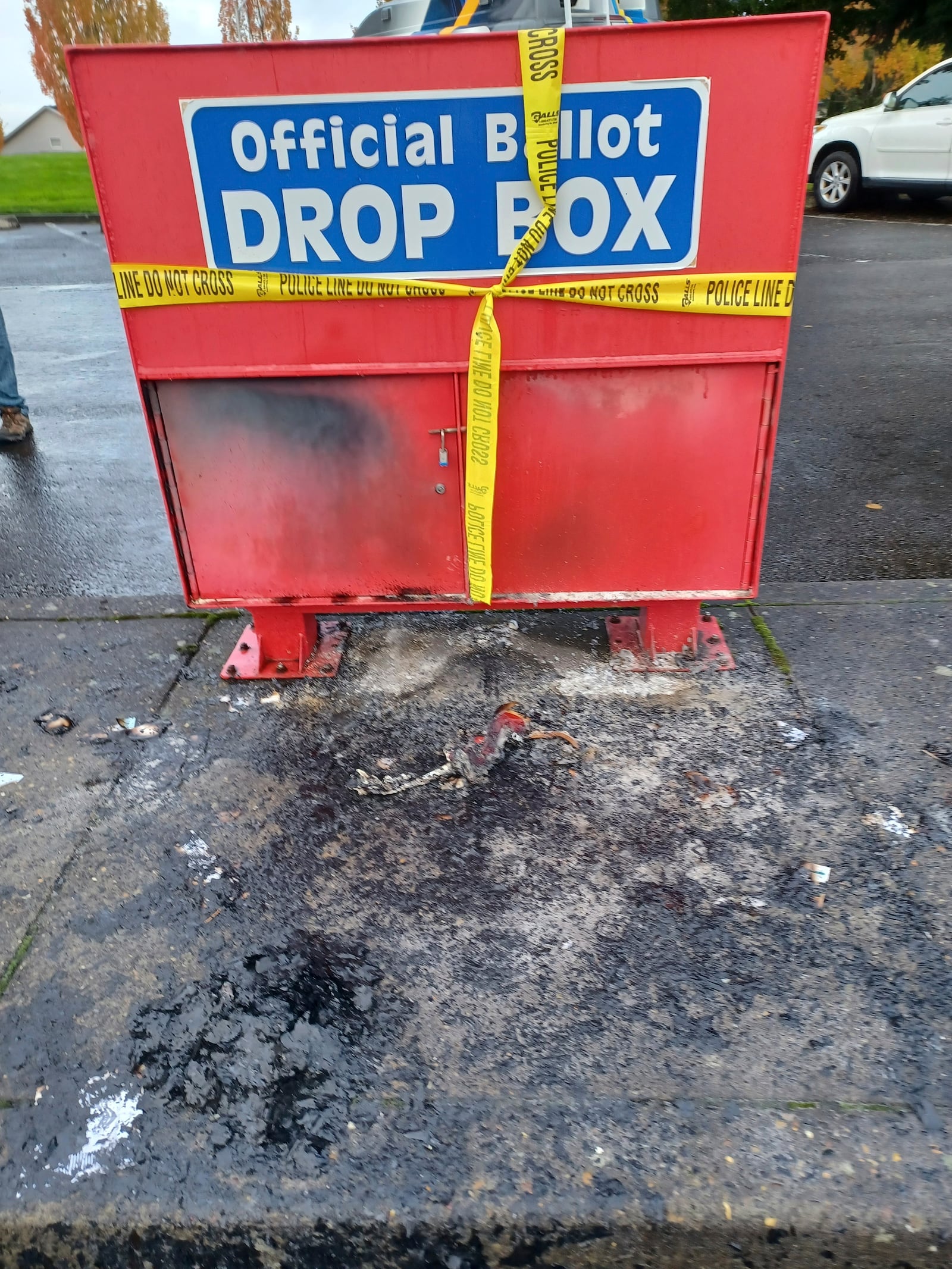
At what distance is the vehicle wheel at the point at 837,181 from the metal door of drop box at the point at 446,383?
13.7 meters

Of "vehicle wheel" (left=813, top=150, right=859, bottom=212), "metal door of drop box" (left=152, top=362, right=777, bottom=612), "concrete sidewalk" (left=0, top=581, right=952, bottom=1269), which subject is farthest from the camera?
"vehicle wheel" (left=813, top=150, right=859, bottom=212)

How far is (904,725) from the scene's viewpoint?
3.13m

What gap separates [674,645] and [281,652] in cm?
157

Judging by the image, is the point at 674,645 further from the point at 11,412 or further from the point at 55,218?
the point at 55,218

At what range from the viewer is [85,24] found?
133 ft

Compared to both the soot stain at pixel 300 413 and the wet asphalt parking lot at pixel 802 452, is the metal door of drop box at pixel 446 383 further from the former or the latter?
the wet asphalt parking lot at pixel 802 452

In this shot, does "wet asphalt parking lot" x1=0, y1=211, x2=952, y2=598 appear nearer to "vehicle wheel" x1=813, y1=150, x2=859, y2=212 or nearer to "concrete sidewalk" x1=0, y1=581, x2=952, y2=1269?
"concrete sidewalk" x1=0, y1=581, x2=952, y2=1269

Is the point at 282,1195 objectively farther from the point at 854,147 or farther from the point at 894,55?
the point at 894,55

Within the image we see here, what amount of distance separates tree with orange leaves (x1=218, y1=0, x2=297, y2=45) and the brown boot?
39682 mm

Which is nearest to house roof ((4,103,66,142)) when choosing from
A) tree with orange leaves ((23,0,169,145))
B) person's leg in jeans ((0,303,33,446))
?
tree with orange leaves ((23,0,169,145))

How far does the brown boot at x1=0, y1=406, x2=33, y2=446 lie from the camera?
247 inches

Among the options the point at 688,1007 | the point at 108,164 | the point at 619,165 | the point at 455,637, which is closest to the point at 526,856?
the point at 688,1007

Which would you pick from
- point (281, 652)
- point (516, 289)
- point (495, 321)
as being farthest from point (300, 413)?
point (281, 652)

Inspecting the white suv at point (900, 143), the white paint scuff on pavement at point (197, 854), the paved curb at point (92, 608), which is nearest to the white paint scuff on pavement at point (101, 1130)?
the white paint scuff on pavement at point (197, 854)
